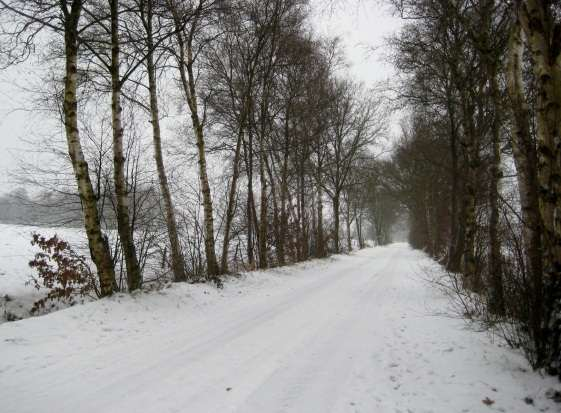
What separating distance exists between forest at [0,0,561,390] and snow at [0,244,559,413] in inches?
26.4

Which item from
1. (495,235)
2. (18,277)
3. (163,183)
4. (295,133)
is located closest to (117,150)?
(163,183)

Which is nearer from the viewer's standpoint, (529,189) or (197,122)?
(529,189)

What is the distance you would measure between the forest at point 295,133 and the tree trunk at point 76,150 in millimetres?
26

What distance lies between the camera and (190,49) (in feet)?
35.0

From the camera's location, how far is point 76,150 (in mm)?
6395

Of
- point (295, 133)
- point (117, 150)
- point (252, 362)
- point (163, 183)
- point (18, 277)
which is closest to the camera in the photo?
point (252, 362)

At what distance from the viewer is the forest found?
3689 mm

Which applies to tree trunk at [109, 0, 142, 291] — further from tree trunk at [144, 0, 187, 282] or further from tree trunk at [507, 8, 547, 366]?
tree trunk at [507, 8, 547, 366]

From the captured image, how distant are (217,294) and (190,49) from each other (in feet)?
25.9

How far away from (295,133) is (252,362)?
14478 mm

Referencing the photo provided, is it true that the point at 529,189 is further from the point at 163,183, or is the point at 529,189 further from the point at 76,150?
the point at 163,183

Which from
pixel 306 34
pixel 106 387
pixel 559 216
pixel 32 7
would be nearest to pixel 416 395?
pixel 559 216

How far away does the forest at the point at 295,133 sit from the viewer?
3689mm

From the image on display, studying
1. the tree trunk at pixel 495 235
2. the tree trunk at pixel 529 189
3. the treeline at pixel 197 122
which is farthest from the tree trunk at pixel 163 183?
the tree trunk at pixel 529 189
